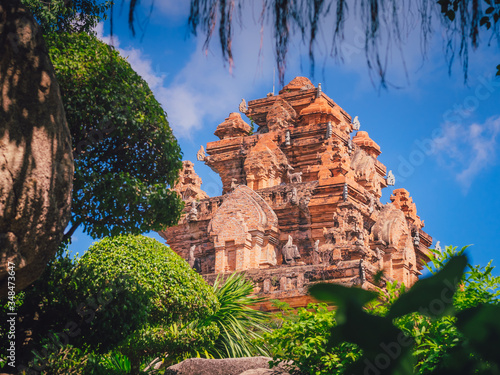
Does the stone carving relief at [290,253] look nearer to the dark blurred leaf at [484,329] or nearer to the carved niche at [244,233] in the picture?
the carved niche at [244,233]

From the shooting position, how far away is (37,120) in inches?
165

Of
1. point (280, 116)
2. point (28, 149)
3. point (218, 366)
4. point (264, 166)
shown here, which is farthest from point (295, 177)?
point (28, 149)

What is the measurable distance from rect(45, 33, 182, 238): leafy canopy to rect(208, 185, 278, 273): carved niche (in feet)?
34.6

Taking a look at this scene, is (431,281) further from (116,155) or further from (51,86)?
(116,155)

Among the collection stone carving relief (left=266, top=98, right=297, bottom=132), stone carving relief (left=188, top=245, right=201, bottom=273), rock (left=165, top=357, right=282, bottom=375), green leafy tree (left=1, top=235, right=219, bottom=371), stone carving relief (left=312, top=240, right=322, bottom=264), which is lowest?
rock (left=165, top=357, right=282, bottom=375)

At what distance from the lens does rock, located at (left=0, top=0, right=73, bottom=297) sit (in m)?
4.07

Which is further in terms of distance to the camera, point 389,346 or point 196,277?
point 196,277

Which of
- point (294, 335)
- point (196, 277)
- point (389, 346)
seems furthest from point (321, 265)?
point (389, 346)

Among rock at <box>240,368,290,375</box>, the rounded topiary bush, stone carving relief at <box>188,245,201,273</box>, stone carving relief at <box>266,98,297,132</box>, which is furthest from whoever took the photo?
stone carving relief at <box>266,98,297,132</box>

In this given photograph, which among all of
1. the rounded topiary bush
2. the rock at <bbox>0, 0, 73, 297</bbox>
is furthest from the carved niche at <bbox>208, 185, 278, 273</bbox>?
the rock at <bbox>0, 0, 73, 297</bbox>

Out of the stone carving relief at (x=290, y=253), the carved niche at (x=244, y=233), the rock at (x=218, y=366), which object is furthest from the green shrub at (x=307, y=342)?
the carved niche at (x=244, y=233)

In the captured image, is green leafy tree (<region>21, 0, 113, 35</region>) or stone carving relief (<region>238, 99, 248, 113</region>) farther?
stone carving relief (<region>238, 99, 248, 113</region>)

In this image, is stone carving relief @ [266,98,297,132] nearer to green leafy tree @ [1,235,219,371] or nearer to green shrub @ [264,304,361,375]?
green leafy tree @ [1,235,219,371]

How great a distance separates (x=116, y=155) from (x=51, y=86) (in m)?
5.48
